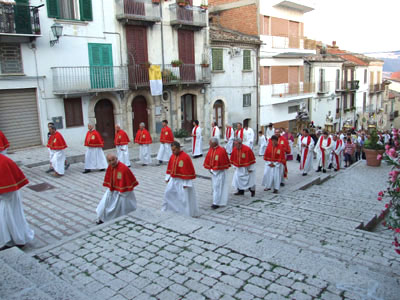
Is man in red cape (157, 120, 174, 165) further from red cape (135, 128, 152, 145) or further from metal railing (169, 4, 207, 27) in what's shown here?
metal railing (169, 4, 207, 27)

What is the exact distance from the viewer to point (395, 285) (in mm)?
4305

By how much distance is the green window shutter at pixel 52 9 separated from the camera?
14.7 metres

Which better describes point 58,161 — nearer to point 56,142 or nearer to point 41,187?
point 56,142

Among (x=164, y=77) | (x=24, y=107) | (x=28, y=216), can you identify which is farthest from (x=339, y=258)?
(x=164, y=77)

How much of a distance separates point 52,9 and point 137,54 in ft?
15.1

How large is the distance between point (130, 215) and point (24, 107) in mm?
10012

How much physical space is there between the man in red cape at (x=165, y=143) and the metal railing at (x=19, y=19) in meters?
6.11

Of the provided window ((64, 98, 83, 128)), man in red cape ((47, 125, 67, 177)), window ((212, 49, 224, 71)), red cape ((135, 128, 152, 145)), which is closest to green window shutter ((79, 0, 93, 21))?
window ((64, 98, 83, 128))

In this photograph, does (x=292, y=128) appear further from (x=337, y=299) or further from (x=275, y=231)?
(x=337, y=299)

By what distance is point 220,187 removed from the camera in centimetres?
870

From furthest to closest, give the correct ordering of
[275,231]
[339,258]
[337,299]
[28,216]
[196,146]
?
[196,146], [28,216], [275,231], [339,258], [337,299]

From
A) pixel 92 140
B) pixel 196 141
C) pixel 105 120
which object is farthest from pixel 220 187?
pixel 105 120

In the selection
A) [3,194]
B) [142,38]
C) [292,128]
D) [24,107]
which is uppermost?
[142,38]

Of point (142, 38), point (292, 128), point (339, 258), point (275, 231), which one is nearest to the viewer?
point (339, 258)
